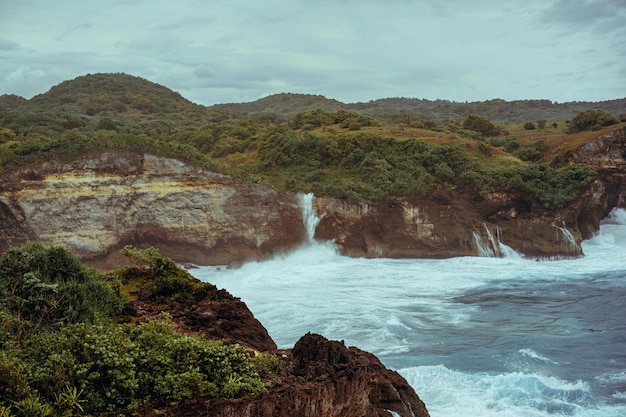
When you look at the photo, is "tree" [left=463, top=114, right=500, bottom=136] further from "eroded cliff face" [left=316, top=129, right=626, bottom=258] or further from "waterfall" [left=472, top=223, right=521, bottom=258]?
"waterfall" [left=472, top=223, right=521, bottom=258]

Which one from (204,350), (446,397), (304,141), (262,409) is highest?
(304,141)

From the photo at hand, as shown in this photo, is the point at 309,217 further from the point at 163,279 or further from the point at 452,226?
the point at 163,279

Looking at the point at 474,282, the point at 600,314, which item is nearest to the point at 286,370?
the point at 600,314

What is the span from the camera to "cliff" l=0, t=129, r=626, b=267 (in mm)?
26047

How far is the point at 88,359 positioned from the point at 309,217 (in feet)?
73.4

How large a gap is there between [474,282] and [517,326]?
6.11 metres

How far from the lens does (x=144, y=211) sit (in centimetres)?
2738

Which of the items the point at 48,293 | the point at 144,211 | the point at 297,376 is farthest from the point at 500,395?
the point at 144,211

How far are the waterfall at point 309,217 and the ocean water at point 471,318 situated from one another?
9 centimetres

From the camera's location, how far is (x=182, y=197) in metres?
27.9

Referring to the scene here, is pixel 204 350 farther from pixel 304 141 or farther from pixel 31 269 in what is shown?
pixel 304 141

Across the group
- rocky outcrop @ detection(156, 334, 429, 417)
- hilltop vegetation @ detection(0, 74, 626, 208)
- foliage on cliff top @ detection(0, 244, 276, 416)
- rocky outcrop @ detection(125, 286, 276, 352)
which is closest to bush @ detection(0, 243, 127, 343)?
foliage on cliff top @ detection(0, 244, 276, 416)

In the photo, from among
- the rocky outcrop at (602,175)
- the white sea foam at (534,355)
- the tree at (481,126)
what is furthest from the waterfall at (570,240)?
the tree at (481,126)

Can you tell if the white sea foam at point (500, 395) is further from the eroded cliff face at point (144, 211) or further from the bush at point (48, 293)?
the eroded cliff face at point (144, 211)
